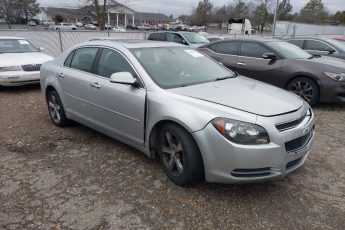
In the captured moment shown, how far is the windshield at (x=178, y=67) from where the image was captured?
3734 mm

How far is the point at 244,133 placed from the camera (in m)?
2.88

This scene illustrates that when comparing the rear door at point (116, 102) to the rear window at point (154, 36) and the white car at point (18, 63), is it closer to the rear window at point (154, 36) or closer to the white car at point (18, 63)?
the white car at point (18, 63)

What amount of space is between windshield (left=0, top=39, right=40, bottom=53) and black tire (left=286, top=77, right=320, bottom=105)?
7104mm

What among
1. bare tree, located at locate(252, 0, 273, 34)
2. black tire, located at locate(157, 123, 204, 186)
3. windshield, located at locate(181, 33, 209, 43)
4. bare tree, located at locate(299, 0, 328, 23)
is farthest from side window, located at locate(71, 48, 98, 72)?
bare tree, located at locate(299, 0, 328, 23)

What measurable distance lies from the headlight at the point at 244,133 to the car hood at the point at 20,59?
682 centimetres

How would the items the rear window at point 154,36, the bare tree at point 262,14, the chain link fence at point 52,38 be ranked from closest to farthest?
the chain link fence at point 52,38 → the rear window at point 154,36 → the bare tree at point 262,14

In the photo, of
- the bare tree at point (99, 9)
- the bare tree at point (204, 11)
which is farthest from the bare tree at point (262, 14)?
the bare tree at point (99, 9)

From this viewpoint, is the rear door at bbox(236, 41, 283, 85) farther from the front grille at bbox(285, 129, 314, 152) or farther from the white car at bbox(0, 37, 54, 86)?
the white car at bbox(0, 37, 54, 86)

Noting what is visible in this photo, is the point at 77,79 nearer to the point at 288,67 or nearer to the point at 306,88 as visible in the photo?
the point at 288,67

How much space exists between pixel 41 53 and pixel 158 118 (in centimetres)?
704

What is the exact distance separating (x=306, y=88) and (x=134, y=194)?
4.78 metres

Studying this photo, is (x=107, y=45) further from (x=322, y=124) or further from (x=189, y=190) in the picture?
(x=322, y=124)

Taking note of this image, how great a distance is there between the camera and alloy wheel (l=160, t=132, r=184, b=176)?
334cm

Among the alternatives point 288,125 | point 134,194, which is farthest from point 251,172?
point 134,194
